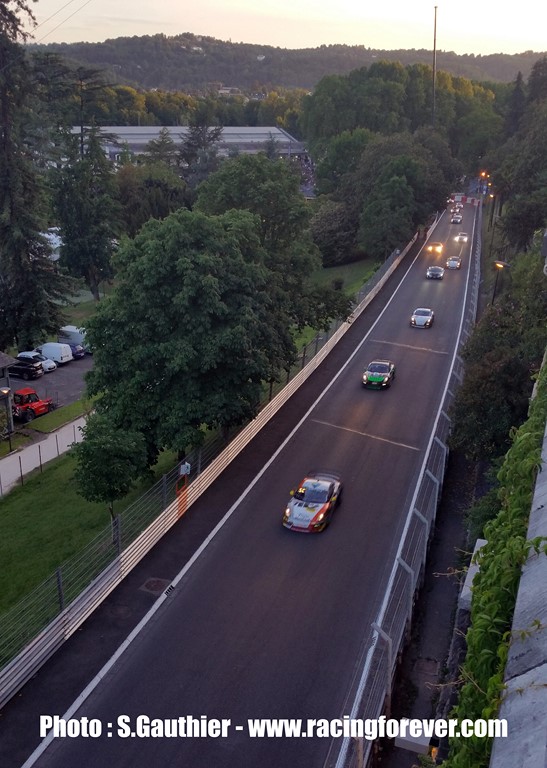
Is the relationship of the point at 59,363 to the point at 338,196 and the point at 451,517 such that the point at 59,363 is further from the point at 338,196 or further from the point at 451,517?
the point at 338,196

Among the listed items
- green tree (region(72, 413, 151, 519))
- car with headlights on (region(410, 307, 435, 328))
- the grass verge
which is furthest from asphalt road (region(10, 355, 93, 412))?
car with headlights on (region(410, 307, 435, 328))

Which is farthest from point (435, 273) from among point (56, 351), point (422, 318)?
point (56, 351)

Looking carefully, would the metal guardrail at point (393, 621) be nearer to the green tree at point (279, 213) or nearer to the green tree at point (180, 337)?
the green tree at point (180, 337)

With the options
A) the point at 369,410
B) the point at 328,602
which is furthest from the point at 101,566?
the point at 369,410

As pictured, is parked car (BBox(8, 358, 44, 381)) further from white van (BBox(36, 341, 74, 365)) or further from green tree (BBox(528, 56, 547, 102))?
green tree (BBox(528, 56, 547, 102))

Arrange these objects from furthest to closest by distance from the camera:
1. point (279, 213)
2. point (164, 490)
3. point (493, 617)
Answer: point (279, 213)
point (164, 490)
point (493, 617)

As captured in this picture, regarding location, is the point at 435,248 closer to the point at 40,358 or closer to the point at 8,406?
the point at 40,358

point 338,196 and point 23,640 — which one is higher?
point 338,196
